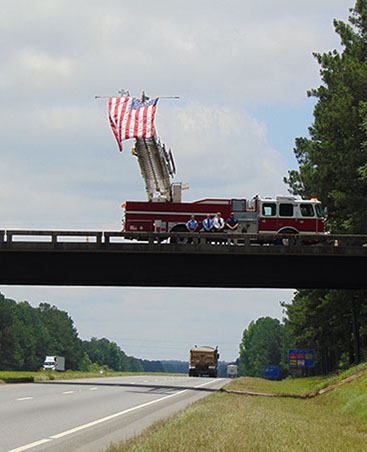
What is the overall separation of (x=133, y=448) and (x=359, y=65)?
1492 inches

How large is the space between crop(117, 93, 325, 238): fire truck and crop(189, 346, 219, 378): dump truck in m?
35.1

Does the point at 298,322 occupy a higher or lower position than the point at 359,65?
lower

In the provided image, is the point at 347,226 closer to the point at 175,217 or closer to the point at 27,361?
the point at 175,217

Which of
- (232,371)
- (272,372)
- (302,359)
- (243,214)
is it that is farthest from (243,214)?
(232,371)

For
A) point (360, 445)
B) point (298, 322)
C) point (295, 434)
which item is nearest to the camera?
point (360, 445)

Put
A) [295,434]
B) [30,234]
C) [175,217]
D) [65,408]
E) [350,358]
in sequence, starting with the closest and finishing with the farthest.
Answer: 1. [295,434]
2. [65,408]
3. [30,234]
4. [175,217]
5. [350,358]

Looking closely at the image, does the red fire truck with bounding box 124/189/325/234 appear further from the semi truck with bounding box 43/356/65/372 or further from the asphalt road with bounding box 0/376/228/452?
the semi truck with bounding box 43/356/65/372

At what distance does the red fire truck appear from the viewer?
3641cm

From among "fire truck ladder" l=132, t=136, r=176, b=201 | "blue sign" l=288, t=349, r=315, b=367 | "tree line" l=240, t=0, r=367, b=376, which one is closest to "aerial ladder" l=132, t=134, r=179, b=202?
"fire truck ladder" l=132, t=136, r=176, b=201

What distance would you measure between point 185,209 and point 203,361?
3732cm

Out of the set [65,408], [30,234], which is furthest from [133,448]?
[30,234]

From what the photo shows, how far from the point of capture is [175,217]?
1441 inches

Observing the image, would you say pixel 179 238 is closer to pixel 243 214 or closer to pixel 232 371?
pixel 243 214

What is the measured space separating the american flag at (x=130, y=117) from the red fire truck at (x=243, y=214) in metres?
3.64
